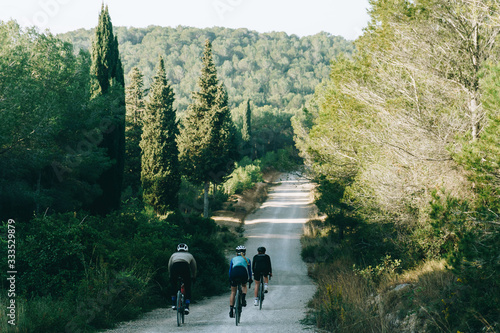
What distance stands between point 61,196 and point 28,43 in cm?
763

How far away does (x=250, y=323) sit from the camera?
820cm

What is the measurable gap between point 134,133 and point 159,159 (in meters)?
6.55

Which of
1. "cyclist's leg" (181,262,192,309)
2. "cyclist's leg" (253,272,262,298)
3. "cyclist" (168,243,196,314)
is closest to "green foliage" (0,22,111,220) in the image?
"cyclist" (168,243,196,314)

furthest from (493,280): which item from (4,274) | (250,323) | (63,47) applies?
(63,47)

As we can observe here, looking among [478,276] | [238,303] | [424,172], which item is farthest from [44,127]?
[478,276]

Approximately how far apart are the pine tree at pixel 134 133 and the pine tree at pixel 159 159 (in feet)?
8.52

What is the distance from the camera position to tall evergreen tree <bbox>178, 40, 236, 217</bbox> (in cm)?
3069

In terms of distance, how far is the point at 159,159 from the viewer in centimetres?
3111

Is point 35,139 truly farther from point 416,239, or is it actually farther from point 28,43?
point 416,239

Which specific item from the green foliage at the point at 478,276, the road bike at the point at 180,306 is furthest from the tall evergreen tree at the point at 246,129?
the green foliage at the point at 478,276

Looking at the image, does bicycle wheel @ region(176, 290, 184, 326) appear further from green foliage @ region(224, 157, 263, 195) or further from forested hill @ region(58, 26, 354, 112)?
forested hill @ region(58, 26, 354, 112)

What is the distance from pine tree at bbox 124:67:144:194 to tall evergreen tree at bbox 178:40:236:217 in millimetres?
5497

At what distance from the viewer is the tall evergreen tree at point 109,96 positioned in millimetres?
22875

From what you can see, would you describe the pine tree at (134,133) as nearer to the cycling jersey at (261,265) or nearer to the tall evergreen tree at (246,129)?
the cycling jersey at (261,265)
